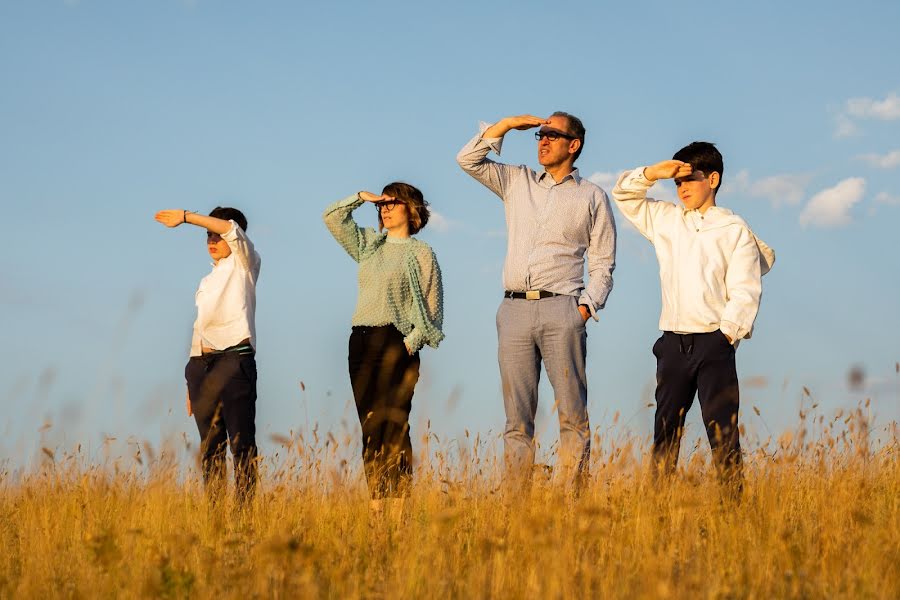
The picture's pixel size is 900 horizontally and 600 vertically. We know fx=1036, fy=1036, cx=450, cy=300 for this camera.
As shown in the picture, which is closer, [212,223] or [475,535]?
[475,535]

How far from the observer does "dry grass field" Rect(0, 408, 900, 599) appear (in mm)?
4409

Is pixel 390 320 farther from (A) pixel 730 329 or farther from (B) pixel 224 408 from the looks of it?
(A) pixel 730 329

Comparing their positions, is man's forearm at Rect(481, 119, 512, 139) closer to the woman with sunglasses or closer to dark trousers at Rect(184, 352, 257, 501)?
the woman with sunglasses

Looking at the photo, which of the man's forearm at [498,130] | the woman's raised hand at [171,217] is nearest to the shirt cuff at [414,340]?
the man's forearm at [498,130]

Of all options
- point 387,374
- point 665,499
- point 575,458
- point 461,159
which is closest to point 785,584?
point 665,499

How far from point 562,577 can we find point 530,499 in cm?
161

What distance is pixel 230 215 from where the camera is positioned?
771 centimetres

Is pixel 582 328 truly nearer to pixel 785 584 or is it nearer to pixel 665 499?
pixel 665 499

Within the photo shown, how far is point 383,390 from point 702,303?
2.18 meters

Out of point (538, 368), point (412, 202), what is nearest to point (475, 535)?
point (538, 368)

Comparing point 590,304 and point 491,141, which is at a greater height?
point 491,141

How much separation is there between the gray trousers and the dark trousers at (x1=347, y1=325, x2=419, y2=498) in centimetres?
70

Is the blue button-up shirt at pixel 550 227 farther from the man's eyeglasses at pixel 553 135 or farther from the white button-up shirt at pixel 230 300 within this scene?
the white button-up shirt at pixel 230 300

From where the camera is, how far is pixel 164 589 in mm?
4195
